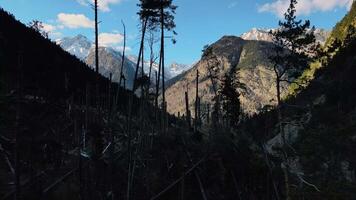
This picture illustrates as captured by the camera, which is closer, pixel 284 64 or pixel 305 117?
pixel 284 64

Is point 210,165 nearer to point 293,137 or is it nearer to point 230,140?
point 230,140

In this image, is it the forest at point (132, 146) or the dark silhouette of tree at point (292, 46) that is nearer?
the forest at point (132, 146)

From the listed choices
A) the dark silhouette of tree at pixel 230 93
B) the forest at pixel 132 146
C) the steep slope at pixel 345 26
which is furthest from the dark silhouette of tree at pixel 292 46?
the steep slope at pixel 345 26

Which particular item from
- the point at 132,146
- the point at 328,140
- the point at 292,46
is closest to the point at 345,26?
the point at 328,140

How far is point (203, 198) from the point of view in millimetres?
25875

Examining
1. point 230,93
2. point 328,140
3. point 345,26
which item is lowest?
point 328,140

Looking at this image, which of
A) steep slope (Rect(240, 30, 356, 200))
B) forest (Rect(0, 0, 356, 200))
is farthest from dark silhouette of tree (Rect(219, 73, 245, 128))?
forest (Rect(0, 0, 356, 200))

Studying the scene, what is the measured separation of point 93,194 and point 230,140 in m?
11.5

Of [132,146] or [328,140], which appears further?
[328,140]

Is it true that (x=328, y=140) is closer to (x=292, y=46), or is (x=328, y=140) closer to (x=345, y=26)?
(x=292, y=46)

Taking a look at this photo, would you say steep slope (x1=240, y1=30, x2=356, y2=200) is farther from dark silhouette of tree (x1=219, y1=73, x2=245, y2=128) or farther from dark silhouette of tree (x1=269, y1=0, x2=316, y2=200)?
dark silhouette of tree (x1=269, y1=0, x2=316, y2=200)

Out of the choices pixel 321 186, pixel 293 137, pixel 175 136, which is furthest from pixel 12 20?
pixel 293 137

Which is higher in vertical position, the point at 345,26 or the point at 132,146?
the point at 345,26

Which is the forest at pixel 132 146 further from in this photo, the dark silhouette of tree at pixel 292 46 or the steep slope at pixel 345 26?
the steep slope at pixel 345 26
